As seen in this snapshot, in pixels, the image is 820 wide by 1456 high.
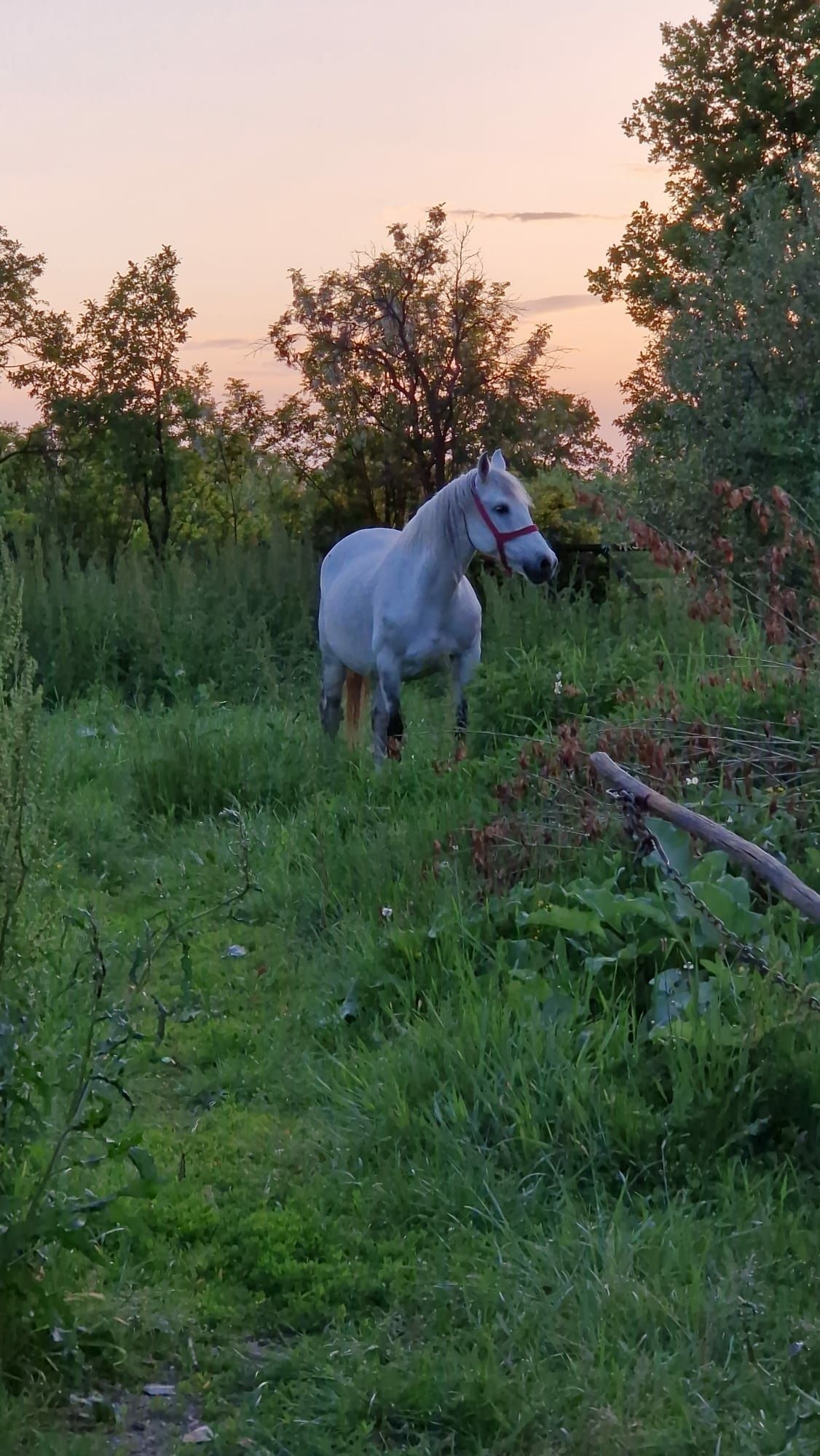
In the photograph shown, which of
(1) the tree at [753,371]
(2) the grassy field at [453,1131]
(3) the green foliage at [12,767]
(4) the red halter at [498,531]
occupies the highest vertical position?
(1) the tree at [753,371]

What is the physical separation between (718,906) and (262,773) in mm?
3866

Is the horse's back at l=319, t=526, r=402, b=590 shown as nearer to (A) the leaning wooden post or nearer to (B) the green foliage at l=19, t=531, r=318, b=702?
(B) the green foliage at l=19, t=531, r=318, b=702

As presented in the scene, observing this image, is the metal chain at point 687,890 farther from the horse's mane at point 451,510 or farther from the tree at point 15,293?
the tree at point 15,293

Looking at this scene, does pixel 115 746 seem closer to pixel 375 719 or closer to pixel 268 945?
pixel 375 719

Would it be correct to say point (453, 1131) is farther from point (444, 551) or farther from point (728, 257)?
point (728, 257)

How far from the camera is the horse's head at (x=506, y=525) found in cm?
720

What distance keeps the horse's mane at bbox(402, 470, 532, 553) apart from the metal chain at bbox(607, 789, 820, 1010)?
2725 millimetres

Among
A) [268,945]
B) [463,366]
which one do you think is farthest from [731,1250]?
[463,366]

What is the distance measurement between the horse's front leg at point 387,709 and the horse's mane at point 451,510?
707 mm

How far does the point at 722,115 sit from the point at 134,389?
14.2 meters

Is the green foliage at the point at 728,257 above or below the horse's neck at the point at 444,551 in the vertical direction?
above

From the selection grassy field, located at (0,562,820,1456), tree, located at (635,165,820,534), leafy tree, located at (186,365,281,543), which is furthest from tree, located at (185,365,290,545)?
grassy field, located at (0,562,820,1456)

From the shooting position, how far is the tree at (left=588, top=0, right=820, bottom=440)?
86.8 ft

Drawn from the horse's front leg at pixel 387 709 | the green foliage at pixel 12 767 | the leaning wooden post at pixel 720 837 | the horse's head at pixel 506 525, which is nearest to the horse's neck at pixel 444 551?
the horse's head at pixel 506 525
